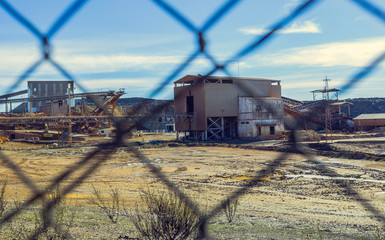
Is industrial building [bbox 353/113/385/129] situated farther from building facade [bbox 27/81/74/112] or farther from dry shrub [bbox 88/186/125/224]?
building facade [bbox 27/81/74/112]

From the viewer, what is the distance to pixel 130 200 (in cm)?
813

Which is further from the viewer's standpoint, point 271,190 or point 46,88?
point 271,190

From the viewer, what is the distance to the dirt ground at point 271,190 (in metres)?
4.96

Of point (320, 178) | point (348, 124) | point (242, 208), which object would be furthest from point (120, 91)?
point (348, 124)

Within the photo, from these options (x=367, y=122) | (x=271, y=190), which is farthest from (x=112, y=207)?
(x=367, y=122)

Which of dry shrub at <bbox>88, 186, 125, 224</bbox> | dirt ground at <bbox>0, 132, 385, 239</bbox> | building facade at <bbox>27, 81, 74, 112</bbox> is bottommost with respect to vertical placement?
dirt ground at <bbox>0, 132, 385, 239</bbox>

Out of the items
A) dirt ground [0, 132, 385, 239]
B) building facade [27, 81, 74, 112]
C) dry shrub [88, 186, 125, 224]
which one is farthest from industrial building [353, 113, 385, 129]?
building facade [27, 81, 74, 112]

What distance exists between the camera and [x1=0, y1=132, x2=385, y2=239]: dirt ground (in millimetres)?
4961

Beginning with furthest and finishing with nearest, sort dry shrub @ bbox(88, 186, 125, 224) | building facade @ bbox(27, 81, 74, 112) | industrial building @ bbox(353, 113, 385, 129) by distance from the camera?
industrial building @ bbox(353, 113, 385, 129), dry shrub @ bbox(88, 186, 125, 224), building facade @ bbox(27, 81, 74, 112)

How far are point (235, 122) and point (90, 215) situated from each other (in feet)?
89.8

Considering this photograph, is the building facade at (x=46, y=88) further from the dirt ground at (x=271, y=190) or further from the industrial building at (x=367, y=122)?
the industrial building at (x=367, y=122)

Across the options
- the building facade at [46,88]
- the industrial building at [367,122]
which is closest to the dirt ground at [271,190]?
the building facade at [46,88]

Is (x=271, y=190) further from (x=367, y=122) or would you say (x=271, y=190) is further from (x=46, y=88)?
(x=367, y=122)

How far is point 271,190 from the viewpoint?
32.4ft
